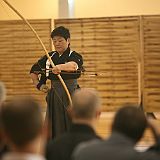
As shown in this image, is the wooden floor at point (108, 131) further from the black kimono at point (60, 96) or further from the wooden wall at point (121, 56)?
the black kimono at point (60, 96)

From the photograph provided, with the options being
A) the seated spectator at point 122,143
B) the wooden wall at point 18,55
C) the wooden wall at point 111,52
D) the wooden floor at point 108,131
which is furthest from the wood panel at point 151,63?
the seated spectator at point 122,143

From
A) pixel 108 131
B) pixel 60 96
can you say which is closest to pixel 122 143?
pixel 60 96

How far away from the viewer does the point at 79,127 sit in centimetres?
170

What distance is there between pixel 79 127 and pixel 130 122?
266 millimetres

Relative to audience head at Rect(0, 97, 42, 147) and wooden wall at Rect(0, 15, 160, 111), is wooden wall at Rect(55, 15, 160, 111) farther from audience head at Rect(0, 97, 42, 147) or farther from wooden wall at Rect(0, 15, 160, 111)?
audience head at Rect(0, 97, 42, 147)

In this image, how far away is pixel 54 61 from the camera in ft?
12.0

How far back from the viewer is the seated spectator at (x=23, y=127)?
123 cm

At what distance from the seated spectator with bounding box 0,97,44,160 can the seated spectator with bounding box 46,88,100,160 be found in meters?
0.38

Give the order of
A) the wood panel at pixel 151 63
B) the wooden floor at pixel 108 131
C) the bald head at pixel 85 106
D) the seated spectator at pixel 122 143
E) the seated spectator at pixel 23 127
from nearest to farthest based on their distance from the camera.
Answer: the seated spectator at pixel 23 127 → the seated spectator at pixel 122 143 → the bald head at pixel 85 106 → the wooden floor at pixel 108 131 → the wood panel at pixel 151 63

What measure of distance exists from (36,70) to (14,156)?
2.53 metres

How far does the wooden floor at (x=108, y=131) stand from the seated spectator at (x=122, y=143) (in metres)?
2.19

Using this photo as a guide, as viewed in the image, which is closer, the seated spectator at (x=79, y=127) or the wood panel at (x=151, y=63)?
the seated spectator at (x=79, y=127)

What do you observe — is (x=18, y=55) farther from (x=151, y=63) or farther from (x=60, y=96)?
(x=60, y=96)

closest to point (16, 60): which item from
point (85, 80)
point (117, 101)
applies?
point (85, 80)
